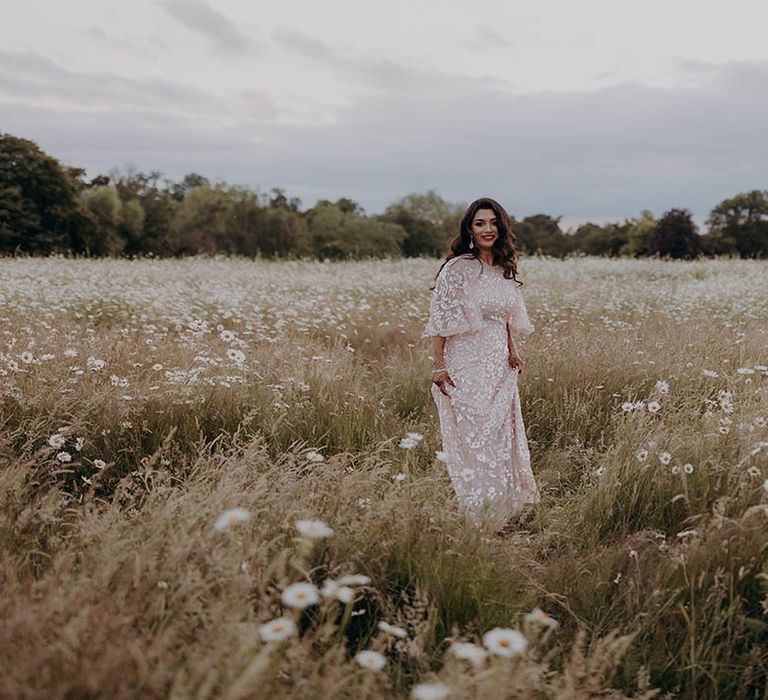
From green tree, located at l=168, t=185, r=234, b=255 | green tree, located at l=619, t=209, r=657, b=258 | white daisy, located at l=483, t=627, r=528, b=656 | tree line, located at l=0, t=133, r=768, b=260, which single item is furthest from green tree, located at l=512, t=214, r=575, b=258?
white daisy, located at l=483, t=627, r=528, b=656

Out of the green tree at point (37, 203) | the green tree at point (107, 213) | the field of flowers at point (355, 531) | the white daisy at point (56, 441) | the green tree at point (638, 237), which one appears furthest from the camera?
the green tree at point (638, 237)

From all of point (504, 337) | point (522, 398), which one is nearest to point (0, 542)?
point (504, 337)

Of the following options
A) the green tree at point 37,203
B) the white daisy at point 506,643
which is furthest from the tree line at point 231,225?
the white daisy at point 506,643

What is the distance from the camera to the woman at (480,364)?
195 inches

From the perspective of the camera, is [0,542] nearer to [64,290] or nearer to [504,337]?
[504,337]

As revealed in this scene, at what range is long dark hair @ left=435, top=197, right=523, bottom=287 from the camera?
4.99m

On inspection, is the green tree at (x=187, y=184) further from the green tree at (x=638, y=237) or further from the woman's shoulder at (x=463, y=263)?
the woman's shoulder at (x=463, y=263)

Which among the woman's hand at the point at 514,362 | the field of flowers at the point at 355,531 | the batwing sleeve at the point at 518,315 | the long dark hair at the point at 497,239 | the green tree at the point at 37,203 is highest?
the green tree at the point at 37,203

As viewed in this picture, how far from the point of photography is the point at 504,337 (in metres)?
5.14

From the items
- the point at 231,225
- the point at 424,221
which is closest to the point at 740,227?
the point at 424,221

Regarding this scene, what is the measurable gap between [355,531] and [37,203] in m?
37.4

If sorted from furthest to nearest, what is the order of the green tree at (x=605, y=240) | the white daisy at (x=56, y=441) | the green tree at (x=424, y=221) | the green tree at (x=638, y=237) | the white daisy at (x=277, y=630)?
the green tree at (x=605, y=240) < the green tree at (x=638, y=237) < the green tree at (x=424, y=221) < the white daisy at (x=56, y=441) < the white daisy at (x=277, y=630)

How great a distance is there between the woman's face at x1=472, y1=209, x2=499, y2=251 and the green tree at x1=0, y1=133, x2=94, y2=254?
32860 mm

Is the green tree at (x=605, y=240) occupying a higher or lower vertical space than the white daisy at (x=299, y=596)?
higher
